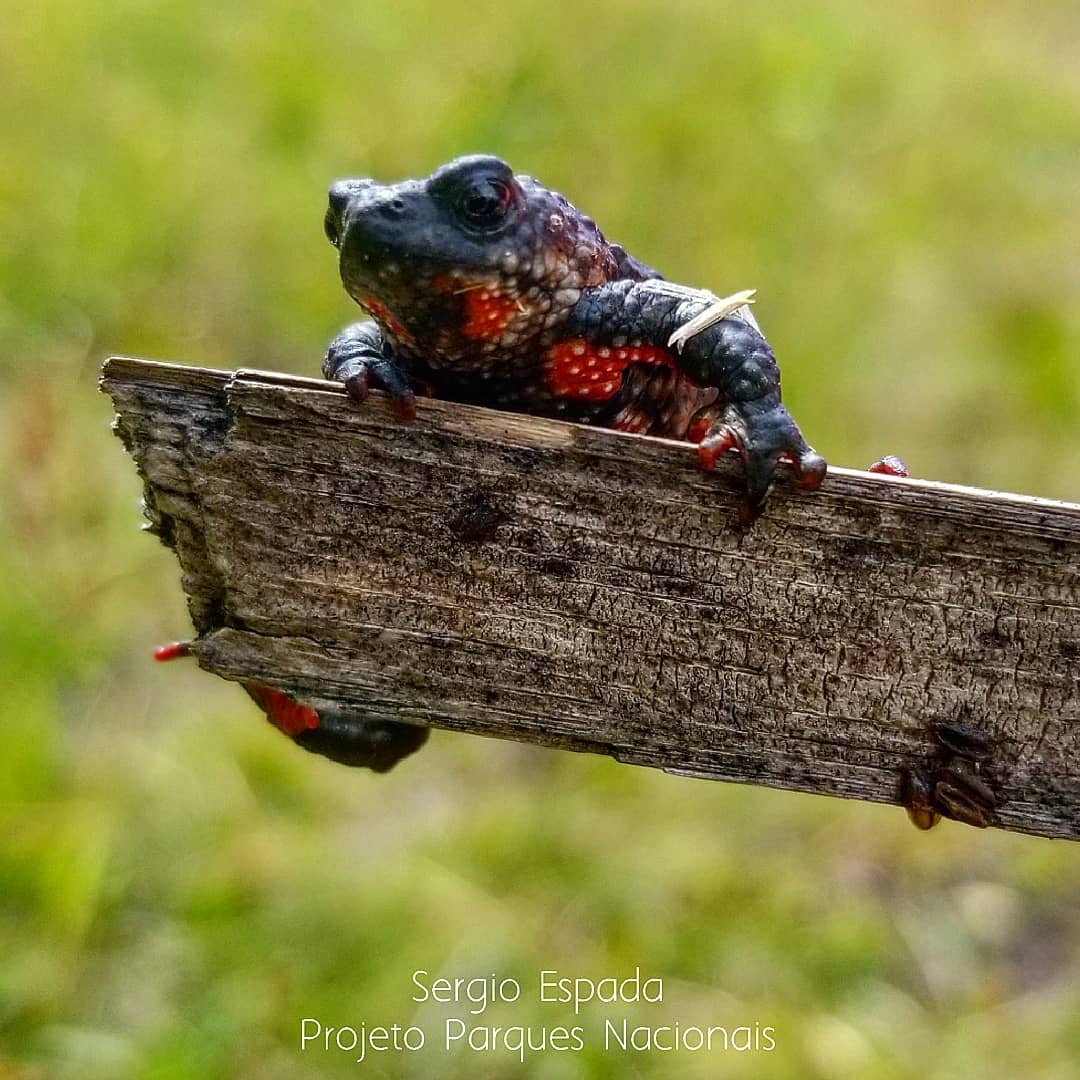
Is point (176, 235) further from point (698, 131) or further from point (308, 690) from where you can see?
point (308, 690)

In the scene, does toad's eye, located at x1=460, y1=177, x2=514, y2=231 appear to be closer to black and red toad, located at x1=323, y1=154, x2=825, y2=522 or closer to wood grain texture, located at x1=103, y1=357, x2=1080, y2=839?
black and red toad, located at x1=323, y1=154, x2=825, y2=522

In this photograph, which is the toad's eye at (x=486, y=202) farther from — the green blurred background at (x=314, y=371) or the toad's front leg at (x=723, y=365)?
the green blurred background at (x=314, y=371)

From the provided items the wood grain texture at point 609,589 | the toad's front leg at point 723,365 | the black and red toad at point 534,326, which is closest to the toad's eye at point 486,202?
the black and red toad at point 534,326

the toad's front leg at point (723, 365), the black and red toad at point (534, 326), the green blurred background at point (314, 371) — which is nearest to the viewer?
the toad's front leg at point (723, 365)

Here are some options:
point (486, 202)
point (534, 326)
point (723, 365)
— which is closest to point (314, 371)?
point (534, 326)

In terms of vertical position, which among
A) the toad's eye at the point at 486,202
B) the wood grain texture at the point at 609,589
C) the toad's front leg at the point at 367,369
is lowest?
the wood grain texture at the point at 609,589

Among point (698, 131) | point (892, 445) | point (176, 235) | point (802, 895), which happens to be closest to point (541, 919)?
point (802, 895)
